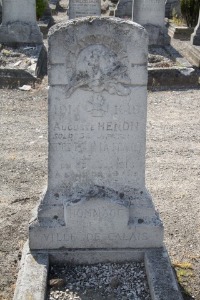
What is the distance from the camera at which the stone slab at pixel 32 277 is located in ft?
11.6

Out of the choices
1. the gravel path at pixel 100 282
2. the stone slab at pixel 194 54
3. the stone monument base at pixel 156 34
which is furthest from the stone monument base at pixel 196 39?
the gravel path at pixel 100 282

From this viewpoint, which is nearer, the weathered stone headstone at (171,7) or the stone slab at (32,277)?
the stone slab at (32,277)

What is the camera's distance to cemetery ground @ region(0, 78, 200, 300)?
4.43 m

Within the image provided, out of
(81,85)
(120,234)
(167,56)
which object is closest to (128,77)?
(81,85)

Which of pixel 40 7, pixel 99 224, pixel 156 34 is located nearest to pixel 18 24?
pixel 156 34

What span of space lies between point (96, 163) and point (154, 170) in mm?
2249

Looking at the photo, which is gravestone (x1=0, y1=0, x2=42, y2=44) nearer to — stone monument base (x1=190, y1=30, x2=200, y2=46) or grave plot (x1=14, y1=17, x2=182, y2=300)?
stone monument base (x1=190, y1=30, x2=200, y2=46)

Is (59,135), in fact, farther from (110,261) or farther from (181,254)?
(181,254)

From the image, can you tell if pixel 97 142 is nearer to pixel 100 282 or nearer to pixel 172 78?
pixel 100 282

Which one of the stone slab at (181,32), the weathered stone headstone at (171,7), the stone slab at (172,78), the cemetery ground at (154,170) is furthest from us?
the weathered stone headstone at (171,7)

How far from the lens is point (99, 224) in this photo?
4.07 meters

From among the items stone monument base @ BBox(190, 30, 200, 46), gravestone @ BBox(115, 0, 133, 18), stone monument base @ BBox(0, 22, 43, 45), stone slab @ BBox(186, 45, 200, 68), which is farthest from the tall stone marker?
gravestone @ BBox(115, 0, 133, 18)

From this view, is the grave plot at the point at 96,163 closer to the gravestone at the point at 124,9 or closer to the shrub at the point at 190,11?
the shrub at the point at 190,11

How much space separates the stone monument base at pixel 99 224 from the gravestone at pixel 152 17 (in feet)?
27.2
